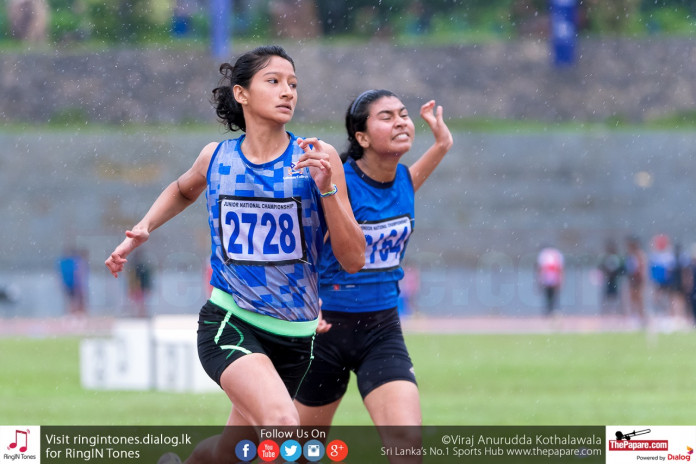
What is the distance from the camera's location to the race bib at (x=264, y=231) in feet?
19.2

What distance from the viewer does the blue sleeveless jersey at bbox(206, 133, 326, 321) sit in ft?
19.2

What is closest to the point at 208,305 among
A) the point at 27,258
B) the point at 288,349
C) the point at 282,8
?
the point at 288,349

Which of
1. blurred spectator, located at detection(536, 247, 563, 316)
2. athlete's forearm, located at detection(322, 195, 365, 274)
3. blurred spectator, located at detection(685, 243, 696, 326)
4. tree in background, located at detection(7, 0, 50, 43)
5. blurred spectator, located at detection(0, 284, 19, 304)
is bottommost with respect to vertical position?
athlete's forearm, located at detection(322, 195, 365, 274)

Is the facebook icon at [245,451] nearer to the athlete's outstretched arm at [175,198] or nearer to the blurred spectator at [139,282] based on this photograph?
the athlete's outstretched arm at [175,198]

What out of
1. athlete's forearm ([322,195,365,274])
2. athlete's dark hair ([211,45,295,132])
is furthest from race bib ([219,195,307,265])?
→ athlete's dark hair ([211,45,295,132])

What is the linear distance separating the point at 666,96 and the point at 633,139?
12.8 feet

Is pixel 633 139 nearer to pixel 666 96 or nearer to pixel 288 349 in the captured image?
pixel 666 96

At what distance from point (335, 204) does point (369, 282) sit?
1266 millimetres

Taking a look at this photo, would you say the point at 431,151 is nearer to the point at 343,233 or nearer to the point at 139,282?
the point at 343,233

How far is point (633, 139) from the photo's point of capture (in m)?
37.0

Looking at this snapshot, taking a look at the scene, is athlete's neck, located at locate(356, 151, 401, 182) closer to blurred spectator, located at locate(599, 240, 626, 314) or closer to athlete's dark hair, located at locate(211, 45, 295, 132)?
athlete's dark hair, located at locate(211, 45, 295, 132)

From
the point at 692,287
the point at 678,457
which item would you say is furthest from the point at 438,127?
the point at 692,287

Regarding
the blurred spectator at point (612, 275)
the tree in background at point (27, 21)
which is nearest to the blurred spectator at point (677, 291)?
the blurred spectator at point (612, 275)

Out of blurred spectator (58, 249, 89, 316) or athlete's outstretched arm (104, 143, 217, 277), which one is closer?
athlete's outstretched arm (104, 143, 217, 277)
